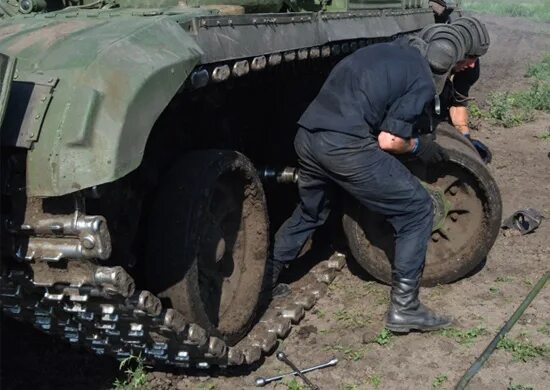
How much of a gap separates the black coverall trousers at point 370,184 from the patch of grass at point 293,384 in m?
0.92

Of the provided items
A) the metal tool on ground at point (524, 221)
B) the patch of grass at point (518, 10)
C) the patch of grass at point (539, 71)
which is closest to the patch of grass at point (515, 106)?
the patch of grass at point (539, 71)

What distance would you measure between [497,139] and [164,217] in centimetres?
643

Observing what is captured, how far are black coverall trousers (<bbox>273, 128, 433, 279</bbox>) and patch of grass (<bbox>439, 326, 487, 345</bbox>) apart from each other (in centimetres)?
38

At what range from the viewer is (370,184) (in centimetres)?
414

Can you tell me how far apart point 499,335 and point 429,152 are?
1139 mm

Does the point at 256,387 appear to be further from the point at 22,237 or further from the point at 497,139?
the point at 497,139

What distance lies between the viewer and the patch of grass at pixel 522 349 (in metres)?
4.08

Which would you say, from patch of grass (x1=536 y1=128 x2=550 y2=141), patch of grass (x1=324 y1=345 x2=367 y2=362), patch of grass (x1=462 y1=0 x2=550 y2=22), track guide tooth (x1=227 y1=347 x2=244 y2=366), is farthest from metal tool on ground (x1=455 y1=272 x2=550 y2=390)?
patch of grass (x1=462 y1=0 x2=550 y2=22)

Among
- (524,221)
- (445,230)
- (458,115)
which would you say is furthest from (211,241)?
(458,115)

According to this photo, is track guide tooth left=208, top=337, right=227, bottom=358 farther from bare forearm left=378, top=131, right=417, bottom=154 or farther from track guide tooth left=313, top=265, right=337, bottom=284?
track guide tooth left=313, top=265, right=337, bottom=284

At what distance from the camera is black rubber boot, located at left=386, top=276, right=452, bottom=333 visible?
173 inches

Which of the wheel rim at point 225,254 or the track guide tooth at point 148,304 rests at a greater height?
the track guide tooth at point 148,304

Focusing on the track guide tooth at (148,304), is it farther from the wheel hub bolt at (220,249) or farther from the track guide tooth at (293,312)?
the track guide tooth at (293,312)

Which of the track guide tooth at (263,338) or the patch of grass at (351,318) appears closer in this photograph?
the track guide tooth at (263,338)
